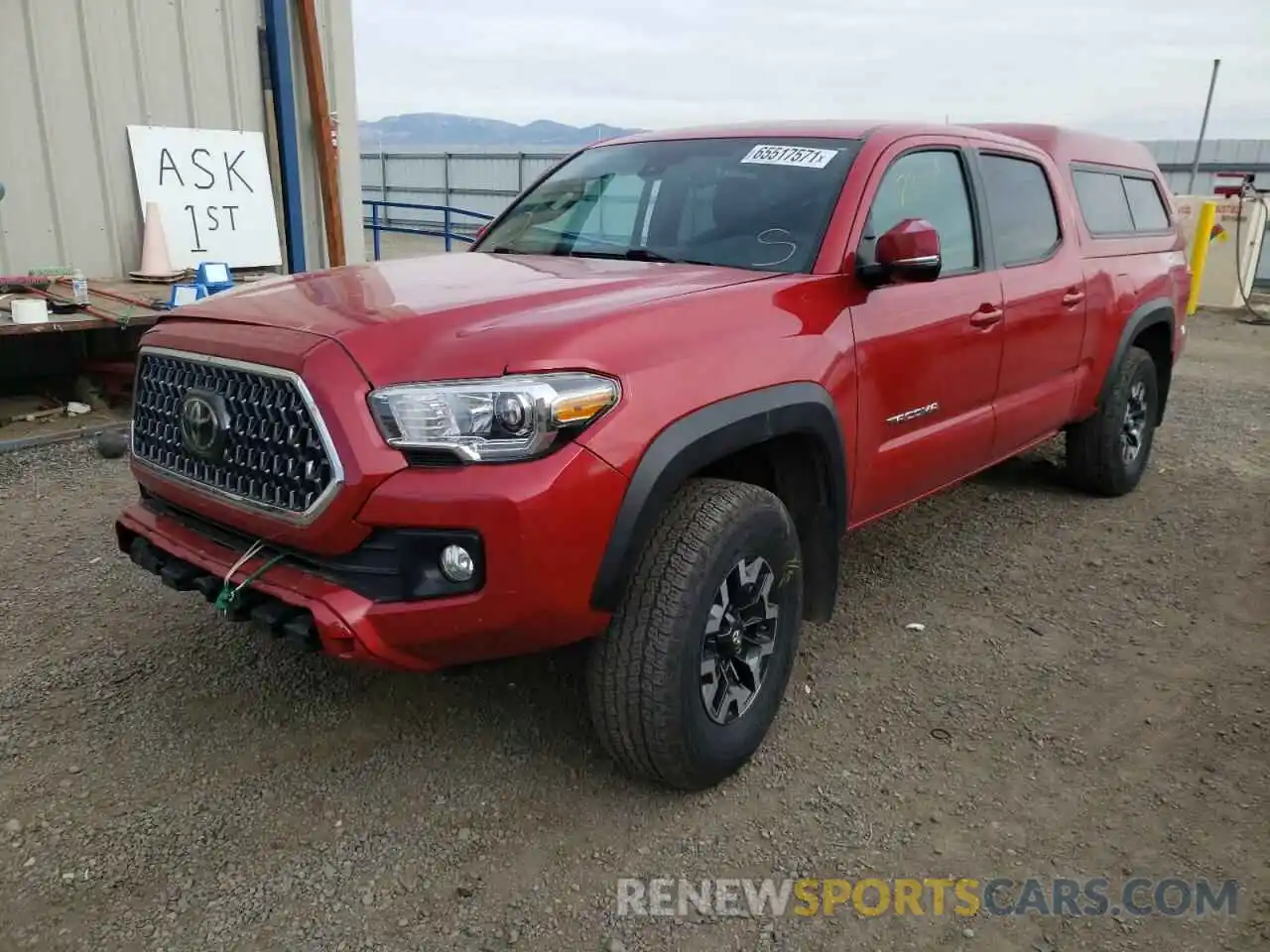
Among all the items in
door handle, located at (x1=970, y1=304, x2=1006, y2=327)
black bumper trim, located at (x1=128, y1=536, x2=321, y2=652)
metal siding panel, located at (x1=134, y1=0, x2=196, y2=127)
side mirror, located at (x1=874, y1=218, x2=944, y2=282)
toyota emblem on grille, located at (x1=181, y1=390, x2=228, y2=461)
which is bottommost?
black bumper trim, located at (x1=128, y1=536, x2=321, y2=652)

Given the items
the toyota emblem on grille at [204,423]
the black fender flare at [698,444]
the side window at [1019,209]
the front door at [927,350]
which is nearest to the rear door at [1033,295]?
the side window at [1019,209]

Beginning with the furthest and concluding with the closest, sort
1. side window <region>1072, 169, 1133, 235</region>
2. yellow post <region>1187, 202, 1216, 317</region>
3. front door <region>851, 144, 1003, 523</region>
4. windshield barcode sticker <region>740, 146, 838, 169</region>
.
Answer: yellow post <region>1187, 202, 1216, 317</region> → side window <region>1072, 169, 1133, 235</region> → windshield barcode sticker <region>740, 146, 838, 169</region> → front door <region>851, 144, 1003, 523</region>

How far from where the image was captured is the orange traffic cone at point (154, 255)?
6.67m

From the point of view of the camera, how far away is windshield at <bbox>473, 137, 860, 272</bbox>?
10.5 ft

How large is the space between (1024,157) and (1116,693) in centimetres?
235

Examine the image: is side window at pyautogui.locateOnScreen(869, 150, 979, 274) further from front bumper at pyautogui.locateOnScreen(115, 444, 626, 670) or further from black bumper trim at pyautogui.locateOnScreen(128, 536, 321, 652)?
black bumper trim at pyautogui.locateOnScreen(128, 536, 321, 652)

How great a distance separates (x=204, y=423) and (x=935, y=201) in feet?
8.49

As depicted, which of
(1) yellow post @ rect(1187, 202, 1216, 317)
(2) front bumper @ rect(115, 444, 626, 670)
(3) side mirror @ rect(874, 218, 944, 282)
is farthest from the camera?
(1) yellow post @ rect(1187, 202, 1216, 317)

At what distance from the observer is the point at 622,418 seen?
7.59 feet

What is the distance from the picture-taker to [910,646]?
144 inches

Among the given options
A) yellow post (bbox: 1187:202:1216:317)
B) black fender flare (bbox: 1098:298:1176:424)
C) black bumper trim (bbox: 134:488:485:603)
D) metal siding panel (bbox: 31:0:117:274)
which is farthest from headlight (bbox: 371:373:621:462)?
yellow post (bbox: 1187:202:1216:317)

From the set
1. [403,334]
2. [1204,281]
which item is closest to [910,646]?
[403,334]

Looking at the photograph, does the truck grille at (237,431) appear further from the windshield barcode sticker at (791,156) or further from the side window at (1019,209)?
the side window at (1019,209)

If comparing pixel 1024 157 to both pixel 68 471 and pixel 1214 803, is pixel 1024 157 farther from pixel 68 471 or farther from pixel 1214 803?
pixel 68 471
